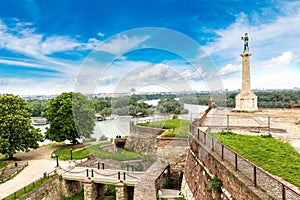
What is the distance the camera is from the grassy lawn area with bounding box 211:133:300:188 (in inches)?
209

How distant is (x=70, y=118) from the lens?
74.6 feet

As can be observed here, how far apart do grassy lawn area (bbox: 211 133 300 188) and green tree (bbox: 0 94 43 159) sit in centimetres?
1554

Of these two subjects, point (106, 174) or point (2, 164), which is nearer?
point (106, 174)

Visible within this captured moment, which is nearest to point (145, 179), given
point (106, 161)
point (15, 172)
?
point (106, 161)

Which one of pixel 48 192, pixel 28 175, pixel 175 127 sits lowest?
pixel 48 192

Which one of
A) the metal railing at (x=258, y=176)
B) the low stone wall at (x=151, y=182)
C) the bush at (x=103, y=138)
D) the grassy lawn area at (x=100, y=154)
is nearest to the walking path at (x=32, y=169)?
the grassy lawn area at (x=100, y=154)

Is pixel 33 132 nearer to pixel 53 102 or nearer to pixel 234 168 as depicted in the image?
pixel 53 102

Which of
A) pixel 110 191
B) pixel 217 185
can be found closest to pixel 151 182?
pixel 217 185

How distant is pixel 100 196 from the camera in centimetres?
1384

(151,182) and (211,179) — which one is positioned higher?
(211,179)

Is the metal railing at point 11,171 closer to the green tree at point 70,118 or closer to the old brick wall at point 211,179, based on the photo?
the green tree at point 70,118

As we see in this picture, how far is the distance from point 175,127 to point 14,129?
12193 mm

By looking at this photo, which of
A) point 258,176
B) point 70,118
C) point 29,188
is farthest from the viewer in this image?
point 70,118

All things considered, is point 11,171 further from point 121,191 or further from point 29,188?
point 121,191
